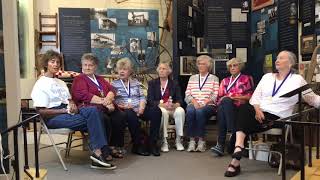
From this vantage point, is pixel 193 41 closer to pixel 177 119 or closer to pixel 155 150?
pixel 177 119

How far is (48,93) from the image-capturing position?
165 inches

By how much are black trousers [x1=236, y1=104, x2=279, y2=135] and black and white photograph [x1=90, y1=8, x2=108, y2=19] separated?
141 inches

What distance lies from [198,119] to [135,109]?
2.47 ft

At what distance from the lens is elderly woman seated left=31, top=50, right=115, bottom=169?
396 centimetres

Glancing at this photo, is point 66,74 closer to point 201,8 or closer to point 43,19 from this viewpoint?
point 43,19

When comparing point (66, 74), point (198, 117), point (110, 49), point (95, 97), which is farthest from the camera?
point (110, 49)

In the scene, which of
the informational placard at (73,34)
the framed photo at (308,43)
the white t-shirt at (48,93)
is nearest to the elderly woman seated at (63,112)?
the white t-shirt at (48,93)

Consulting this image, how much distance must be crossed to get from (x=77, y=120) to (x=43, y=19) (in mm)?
3151

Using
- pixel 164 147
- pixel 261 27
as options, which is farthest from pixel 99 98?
pixel 261 27

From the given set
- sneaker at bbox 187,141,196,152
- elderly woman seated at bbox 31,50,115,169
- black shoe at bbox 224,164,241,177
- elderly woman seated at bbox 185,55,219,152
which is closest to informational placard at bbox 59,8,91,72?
elderly woman seated at bbox 185,55,219,152

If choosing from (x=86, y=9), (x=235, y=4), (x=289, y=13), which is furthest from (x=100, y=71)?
(x=289, y=13)

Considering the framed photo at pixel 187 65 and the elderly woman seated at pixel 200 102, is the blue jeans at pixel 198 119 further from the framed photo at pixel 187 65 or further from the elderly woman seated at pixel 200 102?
the framed photo at pixel 187 65

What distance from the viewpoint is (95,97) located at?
4.42m

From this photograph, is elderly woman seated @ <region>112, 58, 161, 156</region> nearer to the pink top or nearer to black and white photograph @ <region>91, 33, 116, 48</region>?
the pink top
